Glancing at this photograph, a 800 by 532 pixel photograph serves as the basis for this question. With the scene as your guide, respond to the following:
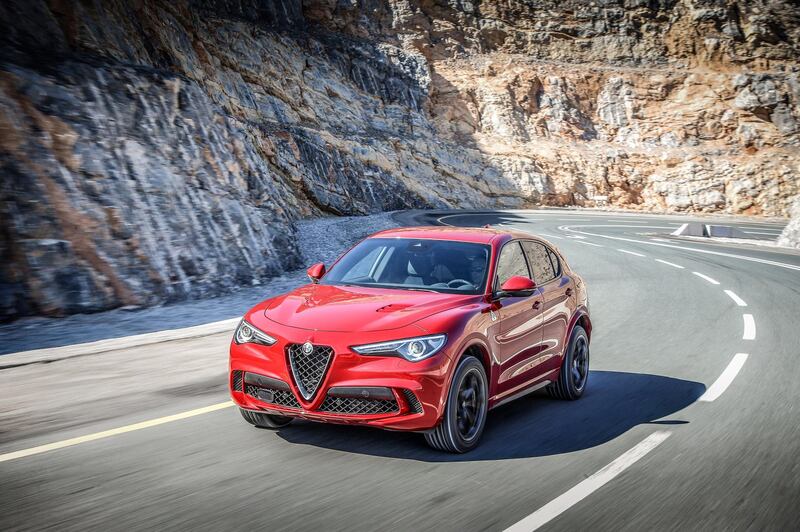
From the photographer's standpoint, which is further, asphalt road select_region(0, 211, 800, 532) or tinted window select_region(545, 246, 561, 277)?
tinted window select_region(545, 246, 561, 277)

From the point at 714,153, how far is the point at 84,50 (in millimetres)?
51349

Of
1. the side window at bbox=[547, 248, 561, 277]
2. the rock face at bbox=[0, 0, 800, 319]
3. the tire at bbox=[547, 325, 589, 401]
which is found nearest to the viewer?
the tire at bbox=[547, 325, 589, 401]

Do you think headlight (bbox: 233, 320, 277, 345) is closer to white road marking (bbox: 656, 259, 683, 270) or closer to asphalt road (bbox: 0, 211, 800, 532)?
asphalt road (bbox: 0, 211, 800, 532)

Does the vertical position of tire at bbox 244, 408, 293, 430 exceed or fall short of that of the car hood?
it falls short

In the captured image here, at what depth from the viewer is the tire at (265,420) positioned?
5.48 m

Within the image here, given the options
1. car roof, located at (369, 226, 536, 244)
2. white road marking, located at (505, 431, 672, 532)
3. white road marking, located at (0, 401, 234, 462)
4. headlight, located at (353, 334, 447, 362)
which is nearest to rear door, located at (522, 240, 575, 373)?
car roof, located at (369, 226, 536, 244)

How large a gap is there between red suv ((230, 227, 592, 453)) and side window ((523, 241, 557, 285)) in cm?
2

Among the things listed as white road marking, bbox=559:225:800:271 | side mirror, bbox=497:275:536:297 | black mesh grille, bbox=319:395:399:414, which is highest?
side mirror, bbox=497:275:536:297

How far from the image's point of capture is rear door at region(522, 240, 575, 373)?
6480 mm

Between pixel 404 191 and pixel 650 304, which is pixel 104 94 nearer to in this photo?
pixel 650 304

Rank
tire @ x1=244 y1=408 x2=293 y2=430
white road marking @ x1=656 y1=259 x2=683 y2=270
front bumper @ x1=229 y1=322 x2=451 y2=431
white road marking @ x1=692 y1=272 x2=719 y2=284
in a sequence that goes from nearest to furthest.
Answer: front bumper @ x1=229 y1=322 x2=451 y2=431, tire @ x1=244 y1=408 x2=293 y2=430, white road marking @ x1=692 y1=272 x2=719 y2=284, white road marking @ x1=656 y1=259 x2=683 y2=270

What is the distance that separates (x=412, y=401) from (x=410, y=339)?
379 millimetres

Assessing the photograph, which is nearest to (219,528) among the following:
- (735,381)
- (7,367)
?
(7,367)

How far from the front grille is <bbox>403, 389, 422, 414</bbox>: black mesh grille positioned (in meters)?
0.52
